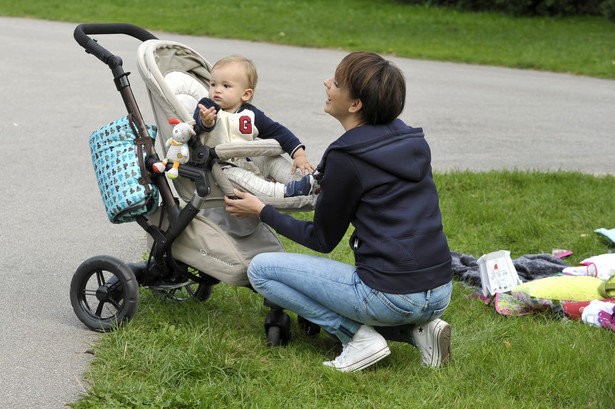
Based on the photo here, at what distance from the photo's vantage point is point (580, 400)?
3.38m

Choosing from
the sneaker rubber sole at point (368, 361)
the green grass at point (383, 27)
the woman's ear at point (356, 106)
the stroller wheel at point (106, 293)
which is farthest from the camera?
the green grass at point (383, 27)

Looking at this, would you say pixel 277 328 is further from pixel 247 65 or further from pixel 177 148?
pixel 247 65

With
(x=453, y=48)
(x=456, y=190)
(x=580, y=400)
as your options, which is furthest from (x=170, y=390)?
(x=453, y=48)

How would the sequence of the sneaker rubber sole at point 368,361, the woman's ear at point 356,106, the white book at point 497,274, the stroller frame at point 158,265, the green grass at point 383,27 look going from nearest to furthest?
the woman's ear at point 356,106, the sneaker rubber sole at point 368,361, the stroller frame at point 158,265, the white book at point 497,274, the green grass at point 383,27

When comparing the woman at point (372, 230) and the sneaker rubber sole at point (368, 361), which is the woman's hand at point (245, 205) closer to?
the woman at point (372, 230)

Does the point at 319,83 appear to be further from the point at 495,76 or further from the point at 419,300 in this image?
the point at 419,300

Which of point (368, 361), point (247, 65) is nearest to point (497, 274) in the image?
point (368, 361)

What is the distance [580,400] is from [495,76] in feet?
31.2

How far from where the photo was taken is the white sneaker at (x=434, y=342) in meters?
3.59

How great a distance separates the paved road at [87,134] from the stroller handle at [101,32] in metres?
1.33

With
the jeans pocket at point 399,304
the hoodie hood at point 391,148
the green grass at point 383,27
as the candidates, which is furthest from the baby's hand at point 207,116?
the green grass at point 383,27

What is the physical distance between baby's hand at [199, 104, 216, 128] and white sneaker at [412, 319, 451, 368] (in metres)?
1.31

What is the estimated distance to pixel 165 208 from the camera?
3.89 metres

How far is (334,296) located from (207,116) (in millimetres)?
985
